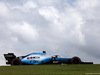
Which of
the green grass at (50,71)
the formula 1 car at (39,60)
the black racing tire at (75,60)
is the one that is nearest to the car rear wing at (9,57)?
the formula 1 car at (39,60)

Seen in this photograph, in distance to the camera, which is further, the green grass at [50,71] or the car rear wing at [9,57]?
the car rear wing at [9,57]

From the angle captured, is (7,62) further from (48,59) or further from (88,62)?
(88,62)

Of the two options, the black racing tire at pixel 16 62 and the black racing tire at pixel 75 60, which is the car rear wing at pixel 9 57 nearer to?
the black racing tire at pixel 16 62

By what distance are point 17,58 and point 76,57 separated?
6.88m

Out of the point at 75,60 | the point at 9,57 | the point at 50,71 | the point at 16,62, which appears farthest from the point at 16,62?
the point at 50,71

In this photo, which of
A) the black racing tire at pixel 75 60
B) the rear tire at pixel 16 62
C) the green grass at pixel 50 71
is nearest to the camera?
the green grass at pixel 50 71

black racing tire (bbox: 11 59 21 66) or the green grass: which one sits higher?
black racing tire (bbox: 11 59 21 66)

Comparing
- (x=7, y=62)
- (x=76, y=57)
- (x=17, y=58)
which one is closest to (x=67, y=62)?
(x=76, y=57)

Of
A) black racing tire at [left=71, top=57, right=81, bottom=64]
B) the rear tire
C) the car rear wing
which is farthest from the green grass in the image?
the car rear wing

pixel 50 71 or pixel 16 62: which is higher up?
pixel 16 62

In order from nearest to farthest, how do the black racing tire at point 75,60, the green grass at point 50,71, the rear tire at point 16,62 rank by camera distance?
the green grass at point 50,71 < the black racing tire at point 75,60 < the rear tire at point 16,62

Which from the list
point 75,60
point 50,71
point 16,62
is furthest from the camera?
point 16,62

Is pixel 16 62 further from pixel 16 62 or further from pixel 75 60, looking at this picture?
pixel 75 60

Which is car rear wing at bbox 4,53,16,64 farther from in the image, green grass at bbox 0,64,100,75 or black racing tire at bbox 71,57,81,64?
green grass at bbox 0,64,100,75
